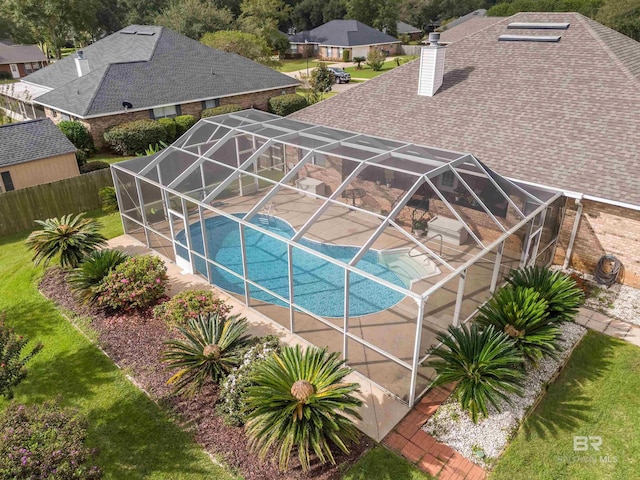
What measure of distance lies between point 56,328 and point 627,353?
47.6 ft

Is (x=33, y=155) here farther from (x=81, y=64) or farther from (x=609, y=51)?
(x=609, y=51)

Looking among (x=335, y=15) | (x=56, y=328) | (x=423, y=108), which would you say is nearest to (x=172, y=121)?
(x=423, y=108)

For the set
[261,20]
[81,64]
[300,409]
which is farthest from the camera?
[261,20]

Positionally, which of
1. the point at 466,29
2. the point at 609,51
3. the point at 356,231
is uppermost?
the point at 609,51

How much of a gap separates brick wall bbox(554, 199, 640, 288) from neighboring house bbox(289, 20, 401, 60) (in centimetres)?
5820

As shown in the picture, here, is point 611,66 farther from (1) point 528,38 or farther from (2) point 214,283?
(2) point 214,283

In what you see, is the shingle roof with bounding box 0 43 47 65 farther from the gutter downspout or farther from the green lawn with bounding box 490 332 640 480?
the green lawn with bounding box 490 332 640 480

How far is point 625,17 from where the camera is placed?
51.1m

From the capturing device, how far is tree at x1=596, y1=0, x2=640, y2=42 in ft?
164

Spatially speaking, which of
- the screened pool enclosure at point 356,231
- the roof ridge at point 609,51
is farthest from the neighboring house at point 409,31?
the screened pool enclosure at point 356,231

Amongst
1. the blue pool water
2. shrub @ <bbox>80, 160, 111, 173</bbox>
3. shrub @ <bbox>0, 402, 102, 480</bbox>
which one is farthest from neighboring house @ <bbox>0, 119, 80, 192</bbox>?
shrub @ <bbox>0, 402, 102, 480</bbox>

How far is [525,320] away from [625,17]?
59.2 m

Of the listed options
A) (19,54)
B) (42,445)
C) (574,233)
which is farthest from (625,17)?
(19,54)

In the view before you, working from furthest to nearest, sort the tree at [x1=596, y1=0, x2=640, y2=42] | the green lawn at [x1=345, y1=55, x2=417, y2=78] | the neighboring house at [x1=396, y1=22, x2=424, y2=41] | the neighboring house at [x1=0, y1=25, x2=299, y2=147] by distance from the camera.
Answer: the neighboring house at [x1=396, y1=22, x2=424, y2=41], the green lawn at [x1=345, y1=55, x2=417, y2=78], the tree at [x1=596, y1=0, x2=640, y2=42], the neighboring house at [x1=0, y1=25, x2=299, y2=147]
